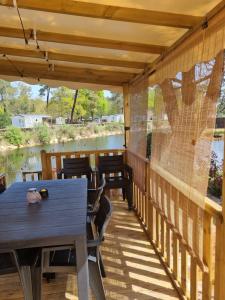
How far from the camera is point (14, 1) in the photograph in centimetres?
173

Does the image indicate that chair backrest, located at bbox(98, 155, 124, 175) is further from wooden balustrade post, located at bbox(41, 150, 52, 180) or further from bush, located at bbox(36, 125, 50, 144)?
bush, located at bbox(36, 125, 50, 144)

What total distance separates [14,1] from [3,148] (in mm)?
9174

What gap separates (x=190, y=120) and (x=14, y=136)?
9.56 m

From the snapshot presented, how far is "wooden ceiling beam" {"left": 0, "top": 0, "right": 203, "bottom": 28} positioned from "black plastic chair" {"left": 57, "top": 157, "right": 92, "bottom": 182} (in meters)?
2.99

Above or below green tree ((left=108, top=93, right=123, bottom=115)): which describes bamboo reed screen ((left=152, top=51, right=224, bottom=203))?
below

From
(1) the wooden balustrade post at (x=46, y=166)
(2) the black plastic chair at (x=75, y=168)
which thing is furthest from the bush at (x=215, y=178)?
(1) the wooden balustrade post at (x=46, y=166)

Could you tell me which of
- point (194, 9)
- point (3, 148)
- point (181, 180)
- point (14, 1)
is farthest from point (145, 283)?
point (3, 148)

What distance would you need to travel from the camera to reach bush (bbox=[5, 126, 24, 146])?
1025cm

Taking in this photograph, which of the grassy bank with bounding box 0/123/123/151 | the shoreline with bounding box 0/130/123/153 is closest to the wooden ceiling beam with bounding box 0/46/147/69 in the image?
the shoreline with bounding box 0/130/123/153

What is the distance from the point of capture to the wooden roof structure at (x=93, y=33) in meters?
1.78

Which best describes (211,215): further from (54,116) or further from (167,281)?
(54,116)

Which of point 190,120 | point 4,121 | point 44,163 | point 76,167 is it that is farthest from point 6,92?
point 190,120

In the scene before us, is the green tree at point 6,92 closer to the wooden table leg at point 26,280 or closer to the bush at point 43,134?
the bush at point 43,134

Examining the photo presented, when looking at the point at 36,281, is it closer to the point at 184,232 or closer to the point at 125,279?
the point at 125,279
